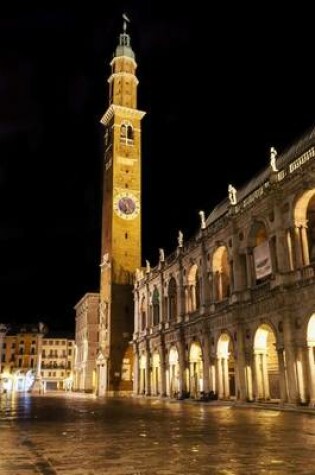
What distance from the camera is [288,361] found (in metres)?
28.0

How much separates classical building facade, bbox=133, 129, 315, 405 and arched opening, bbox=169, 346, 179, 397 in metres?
0.10

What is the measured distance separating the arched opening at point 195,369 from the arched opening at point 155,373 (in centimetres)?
923

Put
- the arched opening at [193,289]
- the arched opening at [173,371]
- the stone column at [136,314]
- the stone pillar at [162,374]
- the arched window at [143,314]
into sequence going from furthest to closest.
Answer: the stone column at [136,314]
the arched window at [143,314]
the stone pillar at [162,374]
the arched opening at [173,371]
the arched opening at [193,289]

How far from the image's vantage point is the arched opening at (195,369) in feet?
141

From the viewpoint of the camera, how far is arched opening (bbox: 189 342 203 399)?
43075mm

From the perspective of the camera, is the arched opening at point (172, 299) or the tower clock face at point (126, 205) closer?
the arched opening at point (172, 299)

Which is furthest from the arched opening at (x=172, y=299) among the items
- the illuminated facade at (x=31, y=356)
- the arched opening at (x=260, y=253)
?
the illuminated facade at (x=31, y=356)

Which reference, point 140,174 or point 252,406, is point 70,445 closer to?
point 252,406

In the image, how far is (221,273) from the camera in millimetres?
40938

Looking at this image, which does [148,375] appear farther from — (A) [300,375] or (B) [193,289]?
(A) [300,375]

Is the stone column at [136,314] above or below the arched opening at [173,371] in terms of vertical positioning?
above

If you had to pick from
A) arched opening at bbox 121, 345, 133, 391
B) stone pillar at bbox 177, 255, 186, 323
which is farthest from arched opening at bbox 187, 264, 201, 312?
arched opening at bbox 121, 345, 133, 391

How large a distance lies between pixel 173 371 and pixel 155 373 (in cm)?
476

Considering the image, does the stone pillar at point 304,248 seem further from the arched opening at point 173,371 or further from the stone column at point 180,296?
the arched opening at point 173,371
